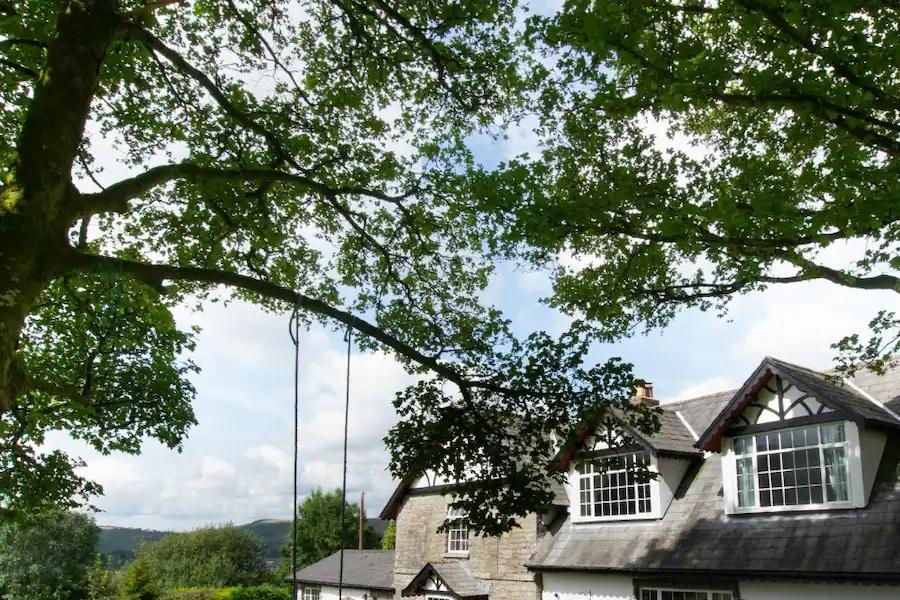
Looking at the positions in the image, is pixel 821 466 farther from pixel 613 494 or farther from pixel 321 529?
pixel 321 529

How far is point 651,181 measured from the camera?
1098cm

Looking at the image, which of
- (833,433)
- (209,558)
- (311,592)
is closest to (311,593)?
(311,592)

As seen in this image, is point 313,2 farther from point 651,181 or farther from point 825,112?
point 825,112

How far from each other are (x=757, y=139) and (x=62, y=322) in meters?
12.3

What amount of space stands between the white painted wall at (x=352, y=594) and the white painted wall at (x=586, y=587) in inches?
318

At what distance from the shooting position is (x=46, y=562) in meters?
33.1

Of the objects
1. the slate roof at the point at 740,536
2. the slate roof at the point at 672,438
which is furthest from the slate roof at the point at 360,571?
Result: the slate roof at the point at 672,438

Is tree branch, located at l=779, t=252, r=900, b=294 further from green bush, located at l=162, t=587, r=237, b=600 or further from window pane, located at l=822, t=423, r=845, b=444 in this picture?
green bush, located at l=162, t=587, r=237, b=600

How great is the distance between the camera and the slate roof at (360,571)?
24.8m

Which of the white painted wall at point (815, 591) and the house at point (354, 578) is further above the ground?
the white painted wall at point (815, 591)

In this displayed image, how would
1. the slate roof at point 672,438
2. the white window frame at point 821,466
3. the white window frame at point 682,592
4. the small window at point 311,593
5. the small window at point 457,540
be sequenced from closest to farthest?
the white window frame at point 821,466 < the white window frame at point 682,592 < the slate roof at point 672,438 < the small window at point 457,540 < the small window at point 311,593

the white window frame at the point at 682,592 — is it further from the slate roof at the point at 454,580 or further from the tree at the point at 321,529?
the tree at the point at 321,529

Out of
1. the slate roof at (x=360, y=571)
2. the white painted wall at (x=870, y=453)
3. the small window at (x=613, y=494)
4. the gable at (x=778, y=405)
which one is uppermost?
the gable at (x=778, y=405)

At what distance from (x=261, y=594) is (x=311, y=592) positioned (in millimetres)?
9872
